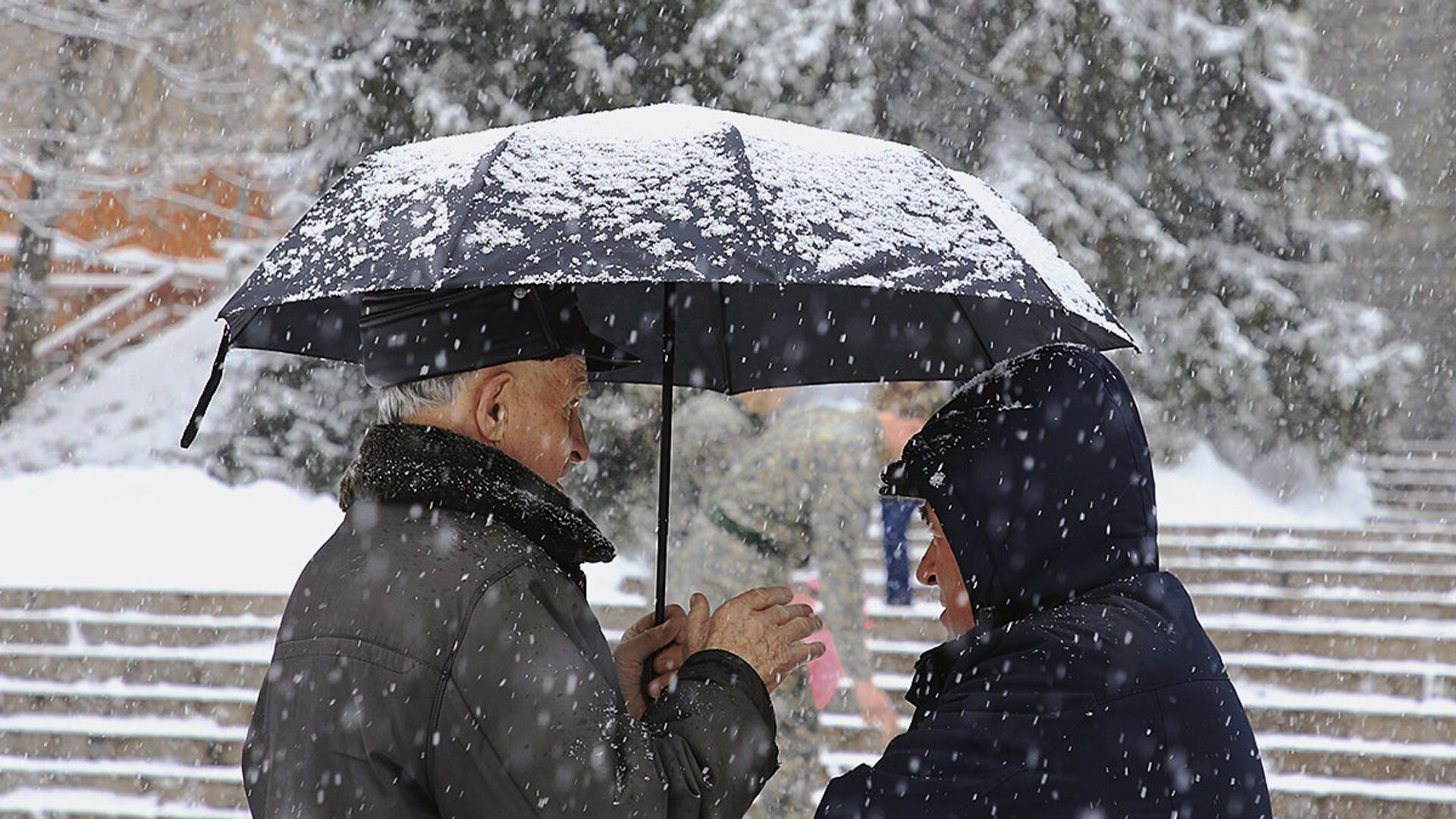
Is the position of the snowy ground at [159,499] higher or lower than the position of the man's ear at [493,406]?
lower

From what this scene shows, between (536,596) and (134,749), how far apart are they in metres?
6.25

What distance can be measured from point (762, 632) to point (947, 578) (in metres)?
0.30

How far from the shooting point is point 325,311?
9.36 feet

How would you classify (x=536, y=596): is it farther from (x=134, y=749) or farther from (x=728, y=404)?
(x=134, y=749)

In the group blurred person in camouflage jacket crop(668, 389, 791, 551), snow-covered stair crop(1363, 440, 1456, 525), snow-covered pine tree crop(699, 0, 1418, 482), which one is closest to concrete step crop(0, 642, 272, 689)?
A: blurred person in camouflage jacket crop(668, 389, 791, 551)

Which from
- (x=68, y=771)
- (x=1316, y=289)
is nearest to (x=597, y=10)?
(x=68, y=771)

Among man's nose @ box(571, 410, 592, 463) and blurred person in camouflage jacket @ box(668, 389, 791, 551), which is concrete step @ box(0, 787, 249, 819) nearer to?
blurred person in camouflage jacket @ box(668, 389, 791, 551)

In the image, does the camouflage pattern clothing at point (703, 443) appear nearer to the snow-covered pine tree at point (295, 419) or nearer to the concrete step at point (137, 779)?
the concrete step at point (137, 779)

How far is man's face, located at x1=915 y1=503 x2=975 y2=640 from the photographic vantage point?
213 centimetres

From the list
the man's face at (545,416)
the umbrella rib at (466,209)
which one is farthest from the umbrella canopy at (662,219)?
the man's face at (545,416)

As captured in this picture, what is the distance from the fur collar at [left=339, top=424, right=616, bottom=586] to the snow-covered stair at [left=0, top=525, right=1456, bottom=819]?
5.00 m

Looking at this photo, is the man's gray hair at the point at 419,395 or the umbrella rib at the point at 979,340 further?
the umbrella rib at the point at 979,340

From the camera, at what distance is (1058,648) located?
181cm

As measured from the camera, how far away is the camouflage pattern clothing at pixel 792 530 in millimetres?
4645
